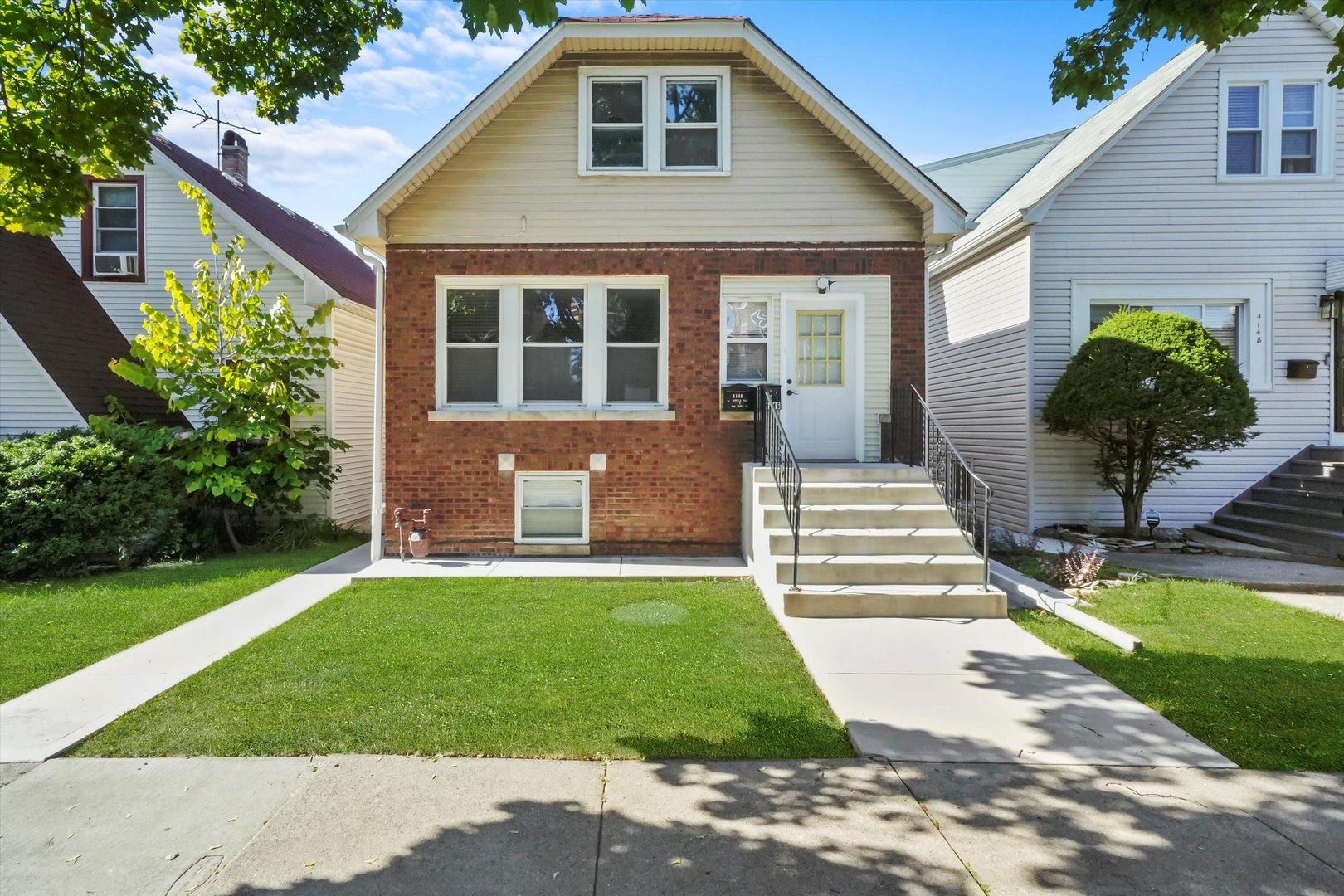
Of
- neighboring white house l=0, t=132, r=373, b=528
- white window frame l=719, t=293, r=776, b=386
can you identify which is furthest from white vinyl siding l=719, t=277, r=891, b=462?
neighboring white house l=0, t=132, r=373, b=528

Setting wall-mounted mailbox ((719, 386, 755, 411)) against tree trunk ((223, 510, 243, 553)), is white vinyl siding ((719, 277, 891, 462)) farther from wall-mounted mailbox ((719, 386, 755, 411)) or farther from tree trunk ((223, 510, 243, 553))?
tree trunk ((223, 510, 243, 553))

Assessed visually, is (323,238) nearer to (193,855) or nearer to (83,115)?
(83,115)

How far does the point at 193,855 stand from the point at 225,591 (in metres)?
5.24

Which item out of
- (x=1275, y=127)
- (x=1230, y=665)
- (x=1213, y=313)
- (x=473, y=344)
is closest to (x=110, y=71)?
(x=473, y=344)

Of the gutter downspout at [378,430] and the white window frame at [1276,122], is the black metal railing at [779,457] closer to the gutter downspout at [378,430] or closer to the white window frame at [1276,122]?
the gutter downspout at [378,430]

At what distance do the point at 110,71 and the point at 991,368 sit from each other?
458 inches

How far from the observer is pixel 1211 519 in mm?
10336

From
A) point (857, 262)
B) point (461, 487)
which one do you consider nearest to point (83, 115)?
point (461, 487)

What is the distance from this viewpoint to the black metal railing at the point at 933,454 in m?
7.55

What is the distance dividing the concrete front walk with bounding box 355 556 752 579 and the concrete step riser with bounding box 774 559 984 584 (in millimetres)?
1333

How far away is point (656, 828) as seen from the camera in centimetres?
301

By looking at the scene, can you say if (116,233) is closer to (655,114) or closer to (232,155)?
(232,155)

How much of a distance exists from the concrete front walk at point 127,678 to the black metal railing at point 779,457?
4744 millimetres

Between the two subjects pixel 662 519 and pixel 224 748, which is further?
pixel 662 519
